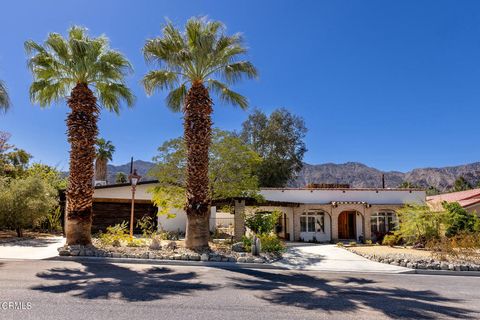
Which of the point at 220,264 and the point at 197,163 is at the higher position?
the point at 197,163

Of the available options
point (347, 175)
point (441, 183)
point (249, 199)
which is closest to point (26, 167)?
point (249, 199)

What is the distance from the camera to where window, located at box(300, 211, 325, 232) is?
2703 cm

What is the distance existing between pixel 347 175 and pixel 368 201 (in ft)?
269

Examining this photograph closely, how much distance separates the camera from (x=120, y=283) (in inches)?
365

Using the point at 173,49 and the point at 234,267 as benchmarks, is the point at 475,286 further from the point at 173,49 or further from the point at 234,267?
the point at 173,49

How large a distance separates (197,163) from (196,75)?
3.75 meters

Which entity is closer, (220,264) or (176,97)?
(220,264)

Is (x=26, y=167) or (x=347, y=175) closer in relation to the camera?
(x=26, y=167)

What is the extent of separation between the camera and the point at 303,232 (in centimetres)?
2684

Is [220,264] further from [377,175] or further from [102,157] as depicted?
[377,175]

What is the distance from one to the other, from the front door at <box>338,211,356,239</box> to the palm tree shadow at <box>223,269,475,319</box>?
1798 centimetres

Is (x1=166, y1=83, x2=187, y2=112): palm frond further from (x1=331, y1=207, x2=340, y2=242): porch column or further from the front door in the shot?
the front door

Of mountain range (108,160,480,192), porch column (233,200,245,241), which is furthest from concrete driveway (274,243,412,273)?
mountain range (108,160,480,192)
